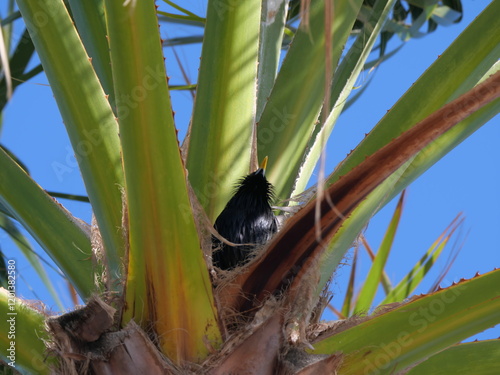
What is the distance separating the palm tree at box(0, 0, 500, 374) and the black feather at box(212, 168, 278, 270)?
0.05m

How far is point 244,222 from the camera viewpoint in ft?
3.90

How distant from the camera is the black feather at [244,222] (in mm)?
1181

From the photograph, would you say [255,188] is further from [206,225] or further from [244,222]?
[206,225]

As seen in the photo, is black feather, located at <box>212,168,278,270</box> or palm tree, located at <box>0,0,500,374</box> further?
black feather, located at <box>212,168,278,270</box>

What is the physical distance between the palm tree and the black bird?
0.15ft

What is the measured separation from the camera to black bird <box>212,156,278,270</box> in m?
1.18

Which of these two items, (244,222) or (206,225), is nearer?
(206,225)

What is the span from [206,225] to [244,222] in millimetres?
174

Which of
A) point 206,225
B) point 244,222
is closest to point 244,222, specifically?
point 244,222

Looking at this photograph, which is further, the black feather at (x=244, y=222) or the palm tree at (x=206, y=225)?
the black feather at (x=244, y=222)

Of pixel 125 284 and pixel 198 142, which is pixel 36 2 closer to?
pixel 198 142

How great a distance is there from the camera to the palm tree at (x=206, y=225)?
0.88 m

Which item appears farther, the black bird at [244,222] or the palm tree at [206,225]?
the black bird at [244,222]

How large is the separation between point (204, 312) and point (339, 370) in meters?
0.22
